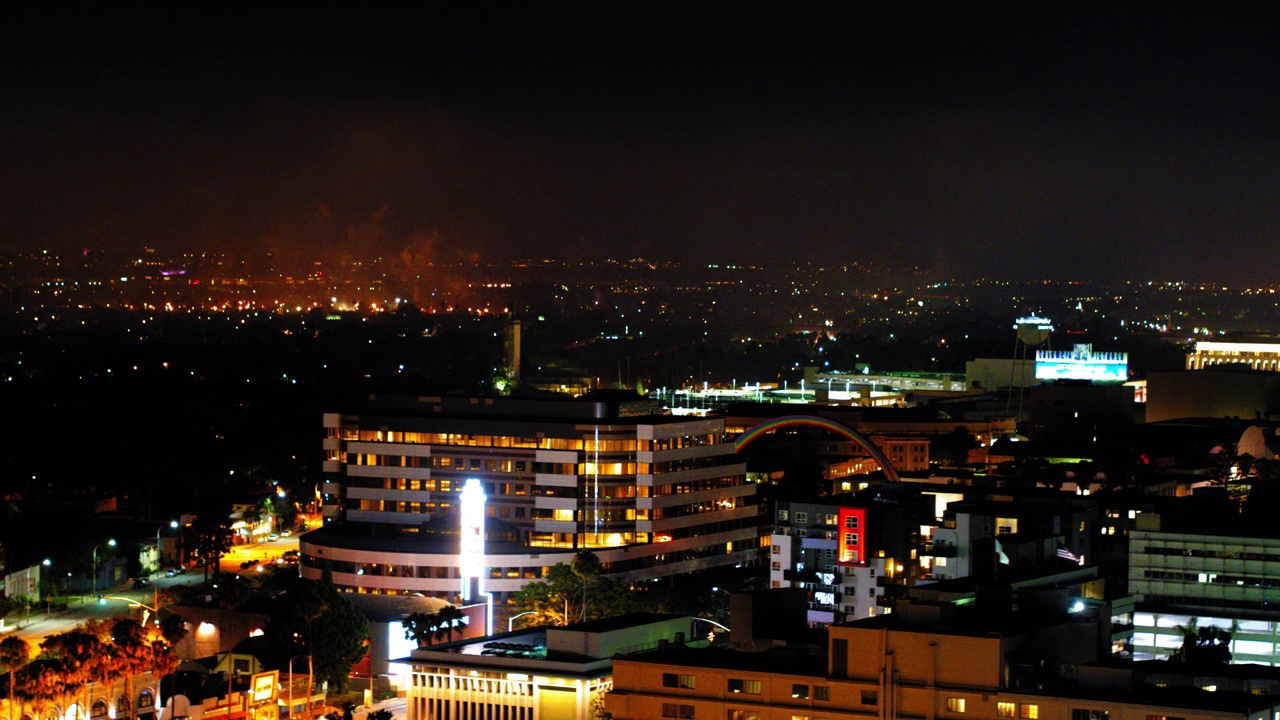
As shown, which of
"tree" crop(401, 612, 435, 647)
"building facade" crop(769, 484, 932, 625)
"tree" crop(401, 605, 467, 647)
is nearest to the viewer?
"tree" crop(401, 612, 435, 647)

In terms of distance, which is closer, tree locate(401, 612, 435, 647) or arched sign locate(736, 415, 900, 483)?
tree locate(401, 612, 435, 647)

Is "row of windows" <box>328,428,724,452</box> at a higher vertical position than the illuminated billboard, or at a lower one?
lower

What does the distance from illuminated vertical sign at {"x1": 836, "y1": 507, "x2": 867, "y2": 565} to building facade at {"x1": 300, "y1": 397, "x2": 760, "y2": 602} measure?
5.52 m

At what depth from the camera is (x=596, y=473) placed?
46344 mm

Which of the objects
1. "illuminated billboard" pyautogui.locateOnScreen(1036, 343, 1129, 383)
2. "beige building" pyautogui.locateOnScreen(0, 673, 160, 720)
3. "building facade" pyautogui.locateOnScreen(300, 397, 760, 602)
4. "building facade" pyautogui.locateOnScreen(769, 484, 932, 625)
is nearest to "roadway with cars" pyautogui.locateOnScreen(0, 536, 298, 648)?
"building facade" pyautogui.locateOnScreen(300, 397, 760, 602)

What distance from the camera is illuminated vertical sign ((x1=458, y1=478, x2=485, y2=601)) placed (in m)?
40.4

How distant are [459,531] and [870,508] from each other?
9170mm

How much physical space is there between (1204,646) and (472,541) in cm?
1495

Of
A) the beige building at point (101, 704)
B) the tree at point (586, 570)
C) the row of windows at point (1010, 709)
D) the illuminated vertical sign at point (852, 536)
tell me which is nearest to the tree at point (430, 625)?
the tree at point (586, 570)

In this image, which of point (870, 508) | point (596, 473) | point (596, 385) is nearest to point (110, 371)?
point (596, 385)

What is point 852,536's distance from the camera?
135 ft

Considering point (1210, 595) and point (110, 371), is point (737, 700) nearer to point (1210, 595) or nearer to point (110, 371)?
point (1210, 595)

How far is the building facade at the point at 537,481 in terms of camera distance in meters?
45.8

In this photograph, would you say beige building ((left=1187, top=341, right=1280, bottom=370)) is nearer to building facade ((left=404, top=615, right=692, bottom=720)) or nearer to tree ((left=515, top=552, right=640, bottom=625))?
tree ((left=515, top=552, right=640, bottom=625))
